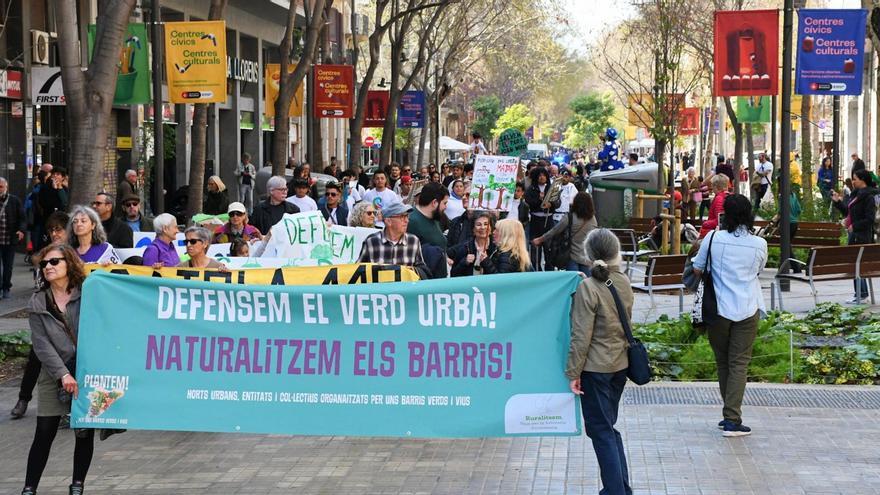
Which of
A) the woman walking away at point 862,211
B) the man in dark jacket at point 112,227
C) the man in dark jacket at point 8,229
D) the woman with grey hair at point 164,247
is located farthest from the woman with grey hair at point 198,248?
the woman walking away at point 862,211

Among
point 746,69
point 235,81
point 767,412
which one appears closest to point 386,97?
point 235,81

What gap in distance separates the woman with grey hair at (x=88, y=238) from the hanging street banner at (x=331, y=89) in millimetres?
25827

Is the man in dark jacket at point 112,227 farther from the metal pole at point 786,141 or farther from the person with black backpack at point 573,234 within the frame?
the metal pole at point 786,141

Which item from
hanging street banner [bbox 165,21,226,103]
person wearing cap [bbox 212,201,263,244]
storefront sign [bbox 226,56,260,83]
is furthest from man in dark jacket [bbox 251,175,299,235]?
storefront sign [bbox 226,56,260,83]

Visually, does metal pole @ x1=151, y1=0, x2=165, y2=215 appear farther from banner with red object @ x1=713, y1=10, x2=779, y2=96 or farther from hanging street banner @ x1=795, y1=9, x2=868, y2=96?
hanging street banner @ x1=795, y1=9, x2=868, y2=96

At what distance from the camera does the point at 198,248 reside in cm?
971

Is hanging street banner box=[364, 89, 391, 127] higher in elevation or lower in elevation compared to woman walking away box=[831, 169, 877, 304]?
higher

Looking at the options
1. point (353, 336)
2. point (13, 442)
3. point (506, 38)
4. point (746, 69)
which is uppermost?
point (506, 38)

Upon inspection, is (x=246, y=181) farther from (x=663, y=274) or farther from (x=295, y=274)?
(x=295, y=274)

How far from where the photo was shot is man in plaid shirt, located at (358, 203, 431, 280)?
984 cm

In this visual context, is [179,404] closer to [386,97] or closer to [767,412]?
[767,412]

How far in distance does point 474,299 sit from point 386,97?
38.8 meters

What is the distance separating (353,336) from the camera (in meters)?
7.77

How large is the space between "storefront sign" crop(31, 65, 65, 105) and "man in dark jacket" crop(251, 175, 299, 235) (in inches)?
435
